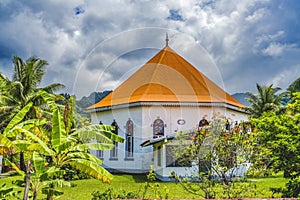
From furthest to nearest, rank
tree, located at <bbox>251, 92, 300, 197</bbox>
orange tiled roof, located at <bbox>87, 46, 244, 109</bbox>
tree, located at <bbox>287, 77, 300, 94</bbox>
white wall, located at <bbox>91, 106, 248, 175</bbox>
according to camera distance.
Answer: tree, located at <bbox>287, 77, 300, 94</bbox>, orange tiled roof, located at <bbox>87, 46, 244, 109</bbox>, white wall, located at <bbox>91, 106, 248, 175</bbox>, tree, located at <bbox>251, 92, 300, 197</bbox>

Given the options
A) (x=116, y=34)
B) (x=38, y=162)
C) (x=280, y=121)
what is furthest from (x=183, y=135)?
(x=38, y=162)

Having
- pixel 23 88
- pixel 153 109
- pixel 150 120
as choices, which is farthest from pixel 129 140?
pixel 23 88

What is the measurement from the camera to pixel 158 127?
2125 centimetres

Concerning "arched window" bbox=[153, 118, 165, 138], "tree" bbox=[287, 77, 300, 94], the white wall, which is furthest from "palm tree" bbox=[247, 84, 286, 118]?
"arched window" bbox=[153, 118, 165, 138]

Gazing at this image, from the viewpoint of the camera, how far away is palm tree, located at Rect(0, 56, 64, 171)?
2077 cm

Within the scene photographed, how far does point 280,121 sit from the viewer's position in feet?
29.8

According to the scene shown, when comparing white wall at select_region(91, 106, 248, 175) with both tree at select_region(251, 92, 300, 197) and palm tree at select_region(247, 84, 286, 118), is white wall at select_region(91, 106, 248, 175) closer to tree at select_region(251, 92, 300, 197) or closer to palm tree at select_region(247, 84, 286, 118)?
palm tree at select_region(247, 84, 286, 118)

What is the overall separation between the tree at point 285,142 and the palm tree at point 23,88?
14.9 m

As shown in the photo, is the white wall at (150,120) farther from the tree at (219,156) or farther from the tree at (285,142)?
the tree at (285,142)

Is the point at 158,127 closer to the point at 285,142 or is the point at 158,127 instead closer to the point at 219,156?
the point at 219,156

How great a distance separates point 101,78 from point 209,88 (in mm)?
10475

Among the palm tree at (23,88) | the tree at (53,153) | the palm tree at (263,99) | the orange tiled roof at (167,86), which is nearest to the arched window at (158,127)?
the orange tiled roof at (167,86)

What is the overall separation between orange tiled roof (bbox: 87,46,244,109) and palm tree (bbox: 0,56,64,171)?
4.45m

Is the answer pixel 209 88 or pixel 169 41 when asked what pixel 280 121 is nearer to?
pixel 209 88
